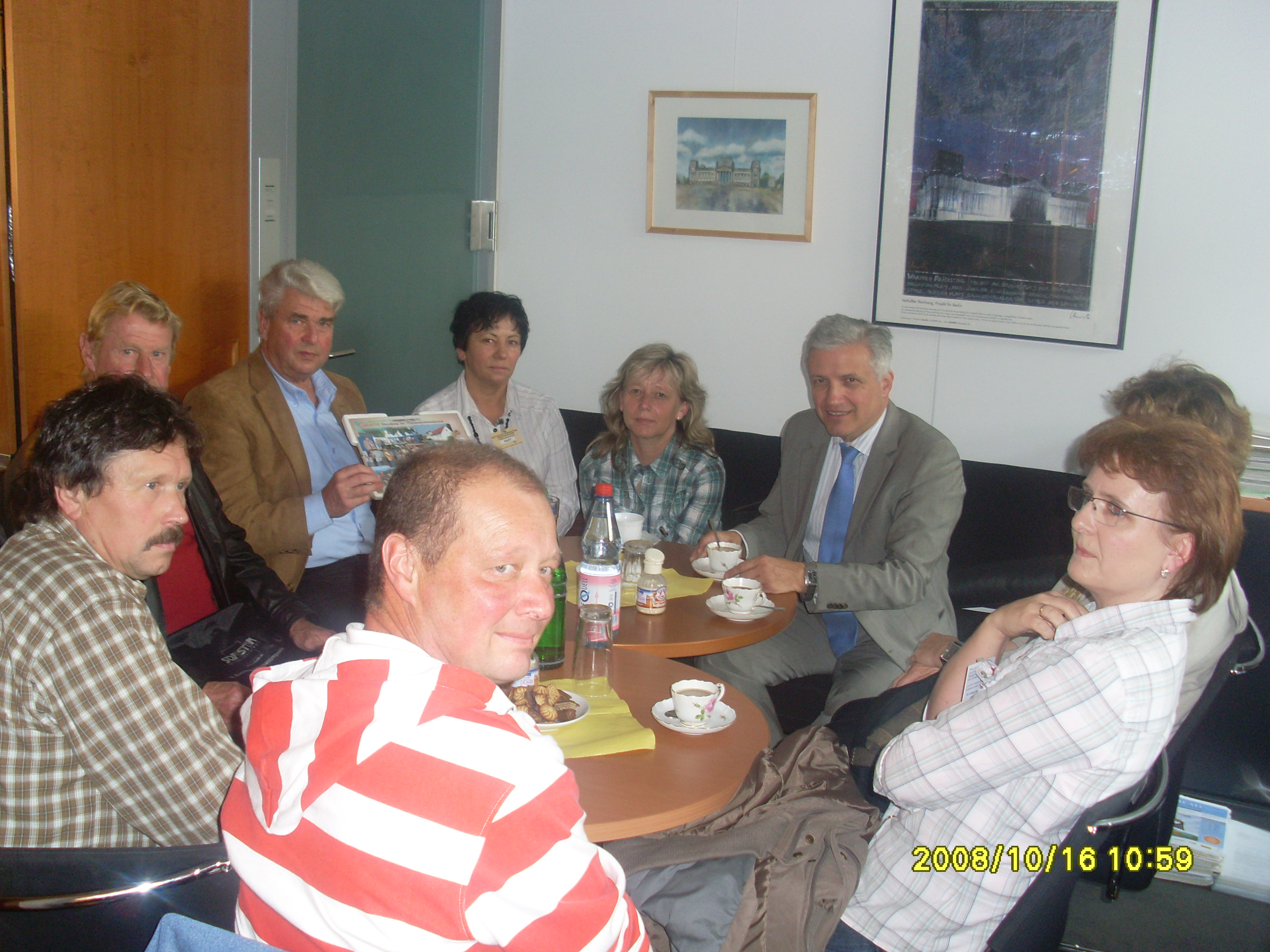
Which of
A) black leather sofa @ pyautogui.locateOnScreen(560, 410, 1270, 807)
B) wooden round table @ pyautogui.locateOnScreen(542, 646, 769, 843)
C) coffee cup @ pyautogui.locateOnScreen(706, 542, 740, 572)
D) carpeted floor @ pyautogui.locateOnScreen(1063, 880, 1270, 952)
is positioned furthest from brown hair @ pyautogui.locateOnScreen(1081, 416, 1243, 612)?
black leather sofa @ pyautogui.locateOnScreen(560, 410, 1270, 807)

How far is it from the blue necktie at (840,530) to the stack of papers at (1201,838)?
1.13m

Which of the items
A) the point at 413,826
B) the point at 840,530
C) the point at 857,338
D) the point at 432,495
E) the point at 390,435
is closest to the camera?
the point at 413,826

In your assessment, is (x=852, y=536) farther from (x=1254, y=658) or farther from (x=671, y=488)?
(x=1254, y=658)

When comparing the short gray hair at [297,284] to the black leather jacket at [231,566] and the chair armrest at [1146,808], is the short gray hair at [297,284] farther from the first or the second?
the chair armrest at [1146,808]

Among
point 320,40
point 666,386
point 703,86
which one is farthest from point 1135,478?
point 320,40

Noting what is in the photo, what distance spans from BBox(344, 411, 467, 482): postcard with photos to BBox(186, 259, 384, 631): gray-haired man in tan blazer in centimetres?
5

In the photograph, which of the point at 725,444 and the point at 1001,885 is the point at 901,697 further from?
the point at 725,444

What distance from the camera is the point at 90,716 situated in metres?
1.50

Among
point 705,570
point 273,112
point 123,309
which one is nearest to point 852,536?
point 705,570

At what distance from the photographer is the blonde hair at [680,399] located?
375 centimetres

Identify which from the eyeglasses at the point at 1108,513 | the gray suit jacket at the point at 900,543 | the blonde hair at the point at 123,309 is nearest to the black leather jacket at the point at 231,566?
the blonde hair at the point at 123,309

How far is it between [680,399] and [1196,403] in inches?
68.7

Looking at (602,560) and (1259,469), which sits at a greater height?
(1259,469)
